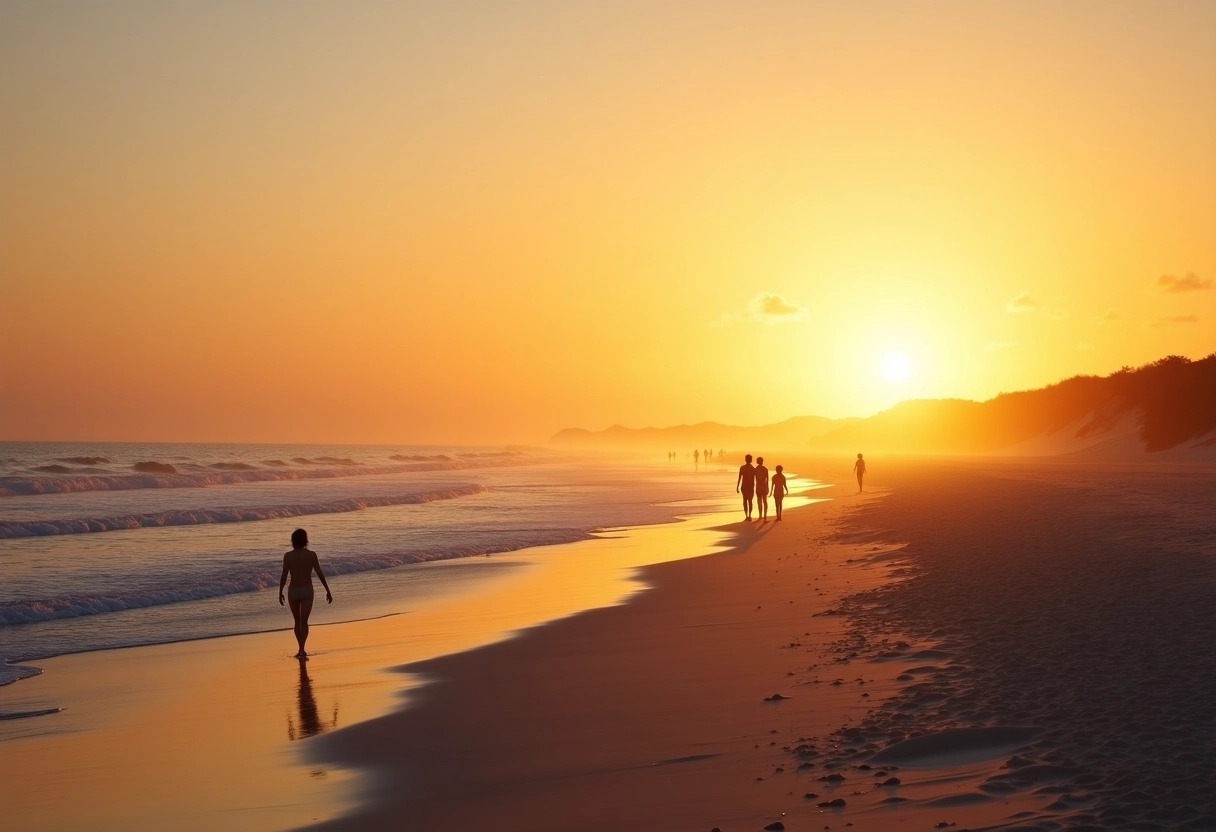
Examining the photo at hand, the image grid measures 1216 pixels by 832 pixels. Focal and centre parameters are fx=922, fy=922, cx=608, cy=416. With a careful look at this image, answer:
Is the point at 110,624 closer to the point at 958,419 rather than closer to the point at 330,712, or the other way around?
the point at 330,712

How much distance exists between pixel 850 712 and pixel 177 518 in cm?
3226

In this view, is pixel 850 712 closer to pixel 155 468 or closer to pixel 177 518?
pixel 177 518

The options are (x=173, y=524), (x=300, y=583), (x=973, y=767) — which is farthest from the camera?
(x=173, y=524)

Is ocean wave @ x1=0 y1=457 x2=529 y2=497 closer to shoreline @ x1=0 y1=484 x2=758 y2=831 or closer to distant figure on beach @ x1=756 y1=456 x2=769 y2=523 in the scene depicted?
distant figure on beach @ x1=756 y1=456 x2=769 y2=523

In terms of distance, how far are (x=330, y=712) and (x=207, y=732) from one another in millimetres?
1191

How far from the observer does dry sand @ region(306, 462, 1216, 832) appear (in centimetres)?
580

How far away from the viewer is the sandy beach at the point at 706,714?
236 inches

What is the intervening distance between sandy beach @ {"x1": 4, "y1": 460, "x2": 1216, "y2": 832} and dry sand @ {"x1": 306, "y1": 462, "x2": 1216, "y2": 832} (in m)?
0.03

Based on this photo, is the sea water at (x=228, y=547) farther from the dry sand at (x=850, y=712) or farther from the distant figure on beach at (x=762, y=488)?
the dry sand at (x=850, y=712)

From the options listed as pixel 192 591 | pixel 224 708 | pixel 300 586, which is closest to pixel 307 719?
pixel 224 708

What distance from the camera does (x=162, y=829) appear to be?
6.49 m

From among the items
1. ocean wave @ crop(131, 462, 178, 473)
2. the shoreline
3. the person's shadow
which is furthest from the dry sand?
ocean wave @ crop(131, 462, 178, 473)

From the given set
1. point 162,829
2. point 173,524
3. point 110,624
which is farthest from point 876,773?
point 173,524

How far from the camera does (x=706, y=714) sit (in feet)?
27.7
